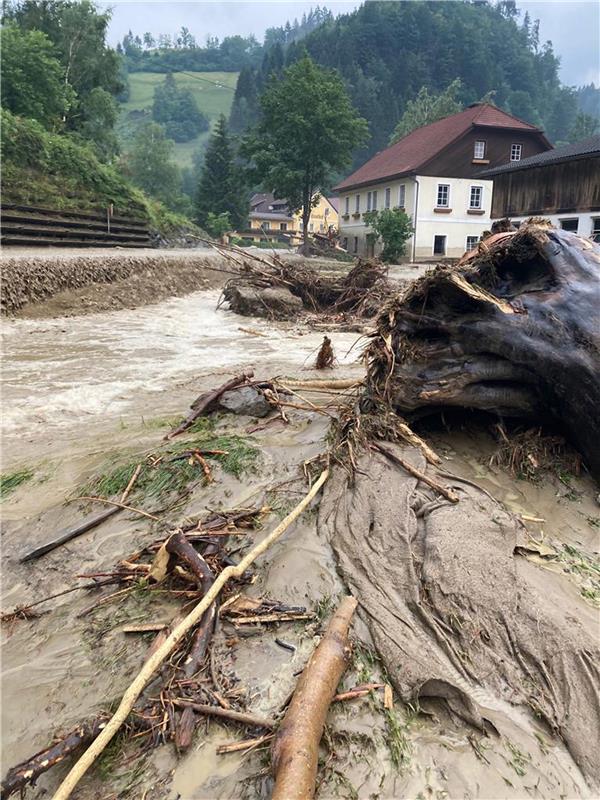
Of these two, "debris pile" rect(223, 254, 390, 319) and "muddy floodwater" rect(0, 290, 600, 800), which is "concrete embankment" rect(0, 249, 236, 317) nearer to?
"debris pile" rect(223, 254, 390, 319)

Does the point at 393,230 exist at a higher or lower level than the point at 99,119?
lower

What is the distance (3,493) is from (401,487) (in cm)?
330

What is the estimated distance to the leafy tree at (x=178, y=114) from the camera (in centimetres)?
13412

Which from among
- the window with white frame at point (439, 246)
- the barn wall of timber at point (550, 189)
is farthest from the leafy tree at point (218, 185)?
the barn wall of timber at point (550, 189)

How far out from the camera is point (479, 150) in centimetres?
3953

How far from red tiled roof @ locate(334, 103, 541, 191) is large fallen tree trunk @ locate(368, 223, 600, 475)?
119 ft

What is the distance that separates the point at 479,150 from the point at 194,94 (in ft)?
438

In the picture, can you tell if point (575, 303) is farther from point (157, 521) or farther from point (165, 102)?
point (165, 102)

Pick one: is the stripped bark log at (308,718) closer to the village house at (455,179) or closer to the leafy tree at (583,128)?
the village house at (455,179)

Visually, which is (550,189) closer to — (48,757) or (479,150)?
(479,150)

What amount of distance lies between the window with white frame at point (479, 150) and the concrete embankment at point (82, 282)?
25.8m

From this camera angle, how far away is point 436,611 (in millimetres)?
2984

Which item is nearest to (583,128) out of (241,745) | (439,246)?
(439,246)

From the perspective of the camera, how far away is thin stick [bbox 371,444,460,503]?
149 inches
